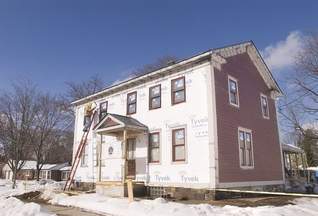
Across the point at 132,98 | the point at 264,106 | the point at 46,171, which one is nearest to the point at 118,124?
the point at 132,98

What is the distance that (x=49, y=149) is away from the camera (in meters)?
46.2

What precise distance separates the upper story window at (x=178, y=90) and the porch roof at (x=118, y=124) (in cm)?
239

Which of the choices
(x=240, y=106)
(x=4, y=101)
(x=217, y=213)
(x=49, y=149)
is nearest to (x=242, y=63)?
(x=240, y=106)

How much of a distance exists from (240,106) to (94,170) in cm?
1030

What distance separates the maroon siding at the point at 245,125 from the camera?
44.5 ft

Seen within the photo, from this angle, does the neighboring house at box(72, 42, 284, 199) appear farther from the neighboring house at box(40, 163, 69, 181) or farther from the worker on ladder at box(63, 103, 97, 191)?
the neighboring house at box(40, 163, 69, 181)

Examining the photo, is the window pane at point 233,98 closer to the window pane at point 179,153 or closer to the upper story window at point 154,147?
the window pane at point 179,153

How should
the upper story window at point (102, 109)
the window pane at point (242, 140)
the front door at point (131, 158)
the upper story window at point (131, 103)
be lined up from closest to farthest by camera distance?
the window pane at point (242, 140) < the front door at point (131, 158) < the upper story window at point (131, 103) < the upper story window at point (102, 109)

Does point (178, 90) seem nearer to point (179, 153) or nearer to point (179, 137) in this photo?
point (179, 137)

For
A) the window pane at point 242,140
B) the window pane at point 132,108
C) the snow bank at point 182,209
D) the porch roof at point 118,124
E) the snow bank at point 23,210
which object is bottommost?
the snow bank at point 23,210

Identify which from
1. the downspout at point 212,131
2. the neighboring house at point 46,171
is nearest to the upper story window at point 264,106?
the downspout at point 212,131

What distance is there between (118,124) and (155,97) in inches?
102

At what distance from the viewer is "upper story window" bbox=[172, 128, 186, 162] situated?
45.8 feet

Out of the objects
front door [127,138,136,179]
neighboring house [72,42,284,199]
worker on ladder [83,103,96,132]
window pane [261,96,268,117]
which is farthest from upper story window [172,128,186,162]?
worker on ladder [83,103,96,132]
